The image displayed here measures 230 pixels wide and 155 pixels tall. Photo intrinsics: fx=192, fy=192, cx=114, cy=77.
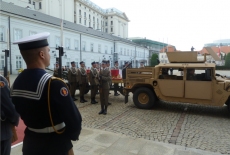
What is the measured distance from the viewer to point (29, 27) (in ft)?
86.8

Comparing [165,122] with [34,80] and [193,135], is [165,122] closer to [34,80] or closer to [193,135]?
[193,135]

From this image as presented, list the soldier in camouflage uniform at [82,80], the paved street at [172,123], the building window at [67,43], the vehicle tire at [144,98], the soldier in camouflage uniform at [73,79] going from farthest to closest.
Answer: the building window at [67,43], the soldier in camouflage uniform at [73,79], the soldier in camouflage uniform at [82,80], the vehicle tire at [144,98], the paved street at [172,123]

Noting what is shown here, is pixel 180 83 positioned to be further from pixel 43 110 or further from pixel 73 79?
pixel 43 110

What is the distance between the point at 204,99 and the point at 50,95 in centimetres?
588

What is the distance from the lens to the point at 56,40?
31.2m

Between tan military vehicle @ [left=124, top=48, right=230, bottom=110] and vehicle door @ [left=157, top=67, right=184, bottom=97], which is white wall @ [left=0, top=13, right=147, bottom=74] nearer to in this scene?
tan military vehicle @ [left=124, top=48, right=230, bottom=110]

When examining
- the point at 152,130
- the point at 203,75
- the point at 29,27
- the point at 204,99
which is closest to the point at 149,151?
the point at 152,130

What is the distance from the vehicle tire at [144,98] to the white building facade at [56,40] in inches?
356

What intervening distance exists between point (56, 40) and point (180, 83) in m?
28.1

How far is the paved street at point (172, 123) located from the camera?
14.1 ft

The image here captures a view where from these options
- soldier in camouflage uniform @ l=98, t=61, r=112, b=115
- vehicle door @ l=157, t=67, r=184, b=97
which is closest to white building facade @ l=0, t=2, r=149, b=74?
soldier in camouflage uniform @ l=98, t=61, r=112, b=115

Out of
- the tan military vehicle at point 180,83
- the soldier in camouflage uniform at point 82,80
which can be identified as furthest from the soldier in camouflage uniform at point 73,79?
the tan military vehicle at point 180,83

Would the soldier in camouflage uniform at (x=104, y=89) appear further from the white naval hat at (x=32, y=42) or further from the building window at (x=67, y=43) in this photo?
the building window at (x=67, y=43)

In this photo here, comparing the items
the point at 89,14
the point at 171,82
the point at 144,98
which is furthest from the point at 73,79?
the point at 89,14
